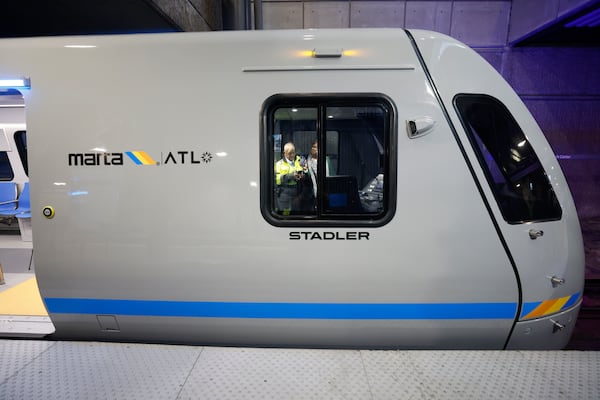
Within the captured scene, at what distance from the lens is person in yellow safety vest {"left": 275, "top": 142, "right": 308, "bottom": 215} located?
2268 mm

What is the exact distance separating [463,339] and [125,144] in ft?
9.33

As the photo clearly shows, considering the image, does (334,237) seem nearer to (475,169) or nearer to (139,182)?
(475,169)

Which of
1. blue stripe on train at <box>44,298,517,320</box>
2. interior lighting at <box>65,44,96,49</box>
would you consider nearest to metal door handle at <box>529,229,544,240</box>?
blue stripe on train at <box>44,298,517,320</box>

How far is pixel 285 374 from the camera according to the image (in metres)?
1.92

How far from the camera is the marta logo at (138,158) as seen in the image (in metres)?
2.22

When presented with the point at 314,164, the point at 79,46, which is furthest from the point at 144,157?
the point at 314,164

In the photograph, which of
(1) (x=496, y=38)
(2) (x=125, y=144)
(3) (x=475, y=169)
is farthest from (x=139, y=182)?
(1) (x=496, y=38)

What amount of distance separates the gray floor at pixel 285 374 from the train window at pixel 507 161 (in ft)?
3.10

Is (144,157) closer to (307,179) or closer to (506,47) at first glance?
(307,179)

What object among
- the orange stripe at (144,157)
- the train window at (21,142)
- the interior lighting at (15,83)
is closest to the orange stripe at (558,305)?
the orange stripe at (144,157)

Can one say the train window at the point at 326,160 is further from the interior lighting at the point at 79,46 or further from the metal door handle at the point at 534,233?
the interior lighting at the point at 79,46

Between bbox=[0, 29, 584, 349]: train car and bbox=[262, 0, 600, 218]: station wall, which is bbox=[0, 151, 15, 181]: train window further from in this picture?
bbox=[262, 0, 600, 218]: station wall

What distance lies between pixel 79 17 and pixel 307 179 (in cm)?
508

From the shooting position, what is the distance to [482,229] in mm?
2166
